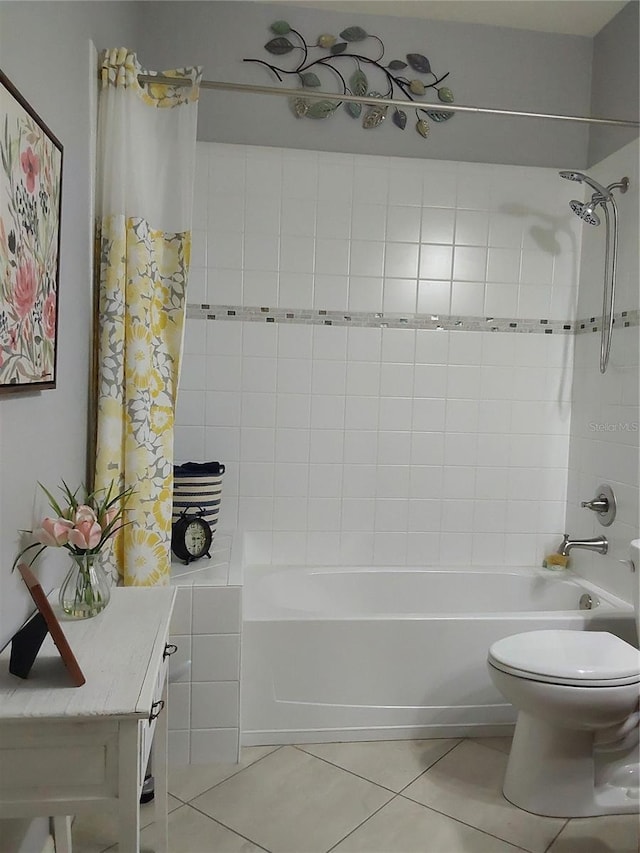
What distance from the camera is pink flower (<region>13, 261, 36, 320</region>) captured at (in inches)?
51.3

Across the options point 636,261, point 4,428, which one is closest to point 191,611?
point 4,428

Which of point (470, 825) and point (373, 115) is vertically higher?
point (373, 115)

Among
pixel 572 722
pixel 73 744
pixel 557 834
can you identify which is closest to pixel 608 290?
pixel 572 722

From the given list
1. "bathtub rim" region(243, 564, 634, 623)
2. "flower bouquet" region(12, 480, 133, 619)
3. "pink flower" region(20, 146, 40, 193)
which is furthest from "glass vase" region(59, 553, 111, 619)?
"bathtub rim" region(243, 564, 634, 623)

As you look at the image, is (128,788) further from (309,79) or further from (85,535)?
(309,79)

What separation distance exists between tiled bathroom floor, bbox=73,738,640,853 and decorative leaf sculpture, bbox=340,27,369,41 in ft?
9.01

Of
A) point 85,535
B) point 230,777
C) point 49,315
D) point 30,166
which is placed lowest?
point 230,777

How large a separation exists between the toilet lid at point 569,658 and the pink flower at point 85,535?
1248 millimetres

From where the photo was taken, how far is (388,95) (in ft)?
9.22

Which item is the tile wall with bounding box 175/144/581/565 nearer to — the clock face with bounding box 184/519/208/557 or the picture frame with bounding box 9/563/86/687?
the clock face with bounding box 184/519/208/557

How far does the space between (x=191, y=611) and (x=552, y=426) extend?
5.81ft

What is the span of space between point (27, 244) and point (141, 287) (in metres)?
0.72

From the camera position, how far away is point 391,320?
9.34 feet

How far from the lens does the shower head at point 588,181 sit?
252cm
